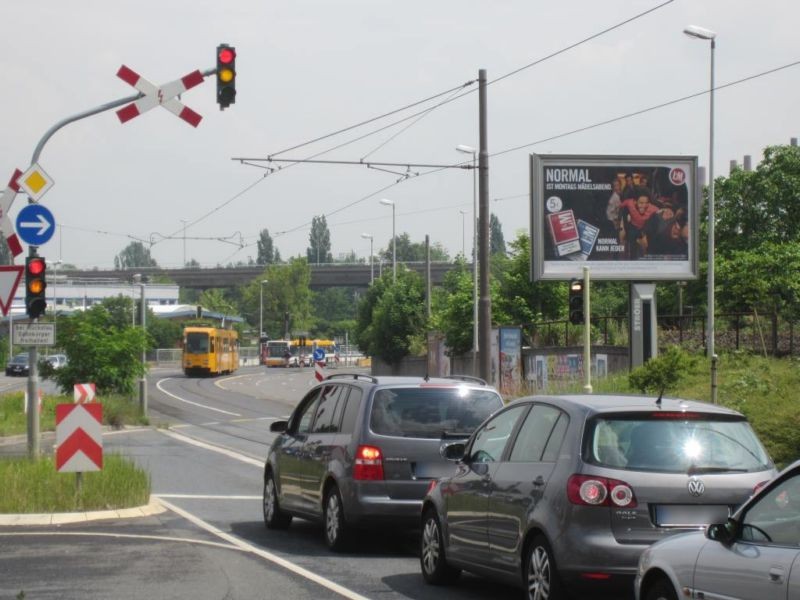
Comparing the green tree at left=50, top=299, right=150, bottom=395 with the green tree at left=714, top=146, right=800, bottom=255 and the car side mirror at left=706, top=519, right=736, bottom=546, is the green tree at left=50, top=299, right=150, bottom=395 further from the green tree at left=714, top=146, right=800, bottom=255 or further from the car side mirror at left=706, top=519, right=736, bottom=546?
the car side mirror at left=706, top=519, right=736, bottom=546

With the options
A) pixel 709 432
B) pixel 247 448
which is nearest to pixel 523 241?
pixel 247 448

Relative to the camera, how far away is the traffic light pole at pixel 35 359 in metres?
18.3

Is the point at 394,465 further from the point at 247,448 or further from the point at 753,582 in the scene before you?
the point at 247,448

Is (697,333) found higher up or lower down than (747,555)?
higher up

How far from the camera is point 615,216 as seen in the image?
37406mm

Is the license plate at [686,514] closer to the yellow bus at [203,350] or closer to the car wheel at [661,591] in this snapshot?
the car wheel at [661,591]

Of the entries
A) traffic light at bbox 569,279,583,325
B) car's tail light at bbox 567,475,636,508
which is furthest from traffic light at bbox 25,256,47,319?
traffic light at bbox 569,279,583,325

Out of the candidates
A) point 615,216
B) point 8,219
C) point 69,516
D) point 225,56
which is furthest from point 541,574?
point 615,216

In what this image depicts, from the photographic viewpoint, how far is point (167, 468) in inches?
915

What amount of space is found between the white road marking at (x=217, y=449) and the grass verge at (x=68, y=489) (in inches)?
333

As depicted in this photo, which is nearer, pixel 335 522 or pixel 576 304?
pixel 335 522

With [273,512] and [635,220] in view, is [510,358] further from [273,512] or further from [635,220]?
[273,512]

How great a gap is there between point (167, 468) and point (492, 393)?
1149 centimetres

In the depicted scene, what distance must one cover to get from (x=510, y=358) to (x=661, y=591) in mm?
34978
